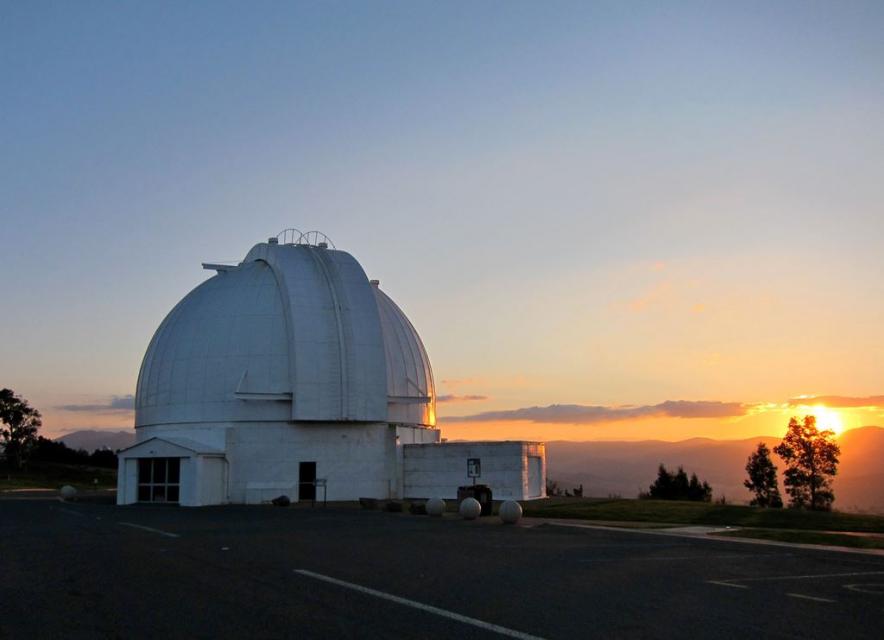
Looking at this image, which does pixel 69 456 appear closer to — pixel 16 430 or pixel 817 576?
pixel 16 430

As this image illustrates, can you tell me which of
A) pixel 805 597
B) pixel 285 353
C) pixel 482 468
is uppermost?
pixel 285 353

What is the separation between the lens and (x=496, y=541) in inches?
703

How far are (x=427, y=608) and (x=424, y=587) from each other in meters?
1.63

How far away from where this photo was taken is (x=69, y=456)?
299 feet

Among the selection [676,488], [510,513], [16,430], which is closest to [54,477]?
[16,430]

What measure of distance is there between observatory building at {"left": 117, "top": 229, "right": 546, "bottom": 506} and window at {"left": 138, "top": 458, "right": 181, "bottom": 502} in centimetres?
5

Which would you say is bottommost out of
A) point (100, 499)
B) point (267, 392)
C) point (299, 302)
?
point (100, 499)

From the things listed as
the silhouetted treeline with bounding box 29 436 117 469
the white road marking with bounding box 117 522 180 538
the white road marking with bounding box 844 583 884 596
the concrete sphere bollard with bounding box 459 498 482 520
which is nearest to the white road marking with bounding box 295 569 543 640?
the white road marking with bounding box 844 583 884 596

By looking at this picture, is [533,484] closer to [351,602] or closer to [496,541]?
[496,541]

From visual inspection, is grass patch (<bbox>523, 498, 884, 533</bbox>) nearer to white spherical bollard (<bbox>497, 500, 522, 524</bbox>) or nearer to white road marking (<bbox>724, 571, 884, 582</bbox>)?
white spherical bollard (<bbox>497, 500, 522, 524</bbox>)

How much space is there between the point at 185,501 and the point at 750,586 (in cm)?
3098

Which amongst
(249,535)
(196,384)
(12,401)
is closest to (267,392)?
(196,384)

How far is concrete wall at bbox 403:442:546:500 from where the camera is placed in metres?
37.9

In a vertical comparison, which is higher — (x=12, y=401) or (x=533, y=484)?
(x=12, y=401)
